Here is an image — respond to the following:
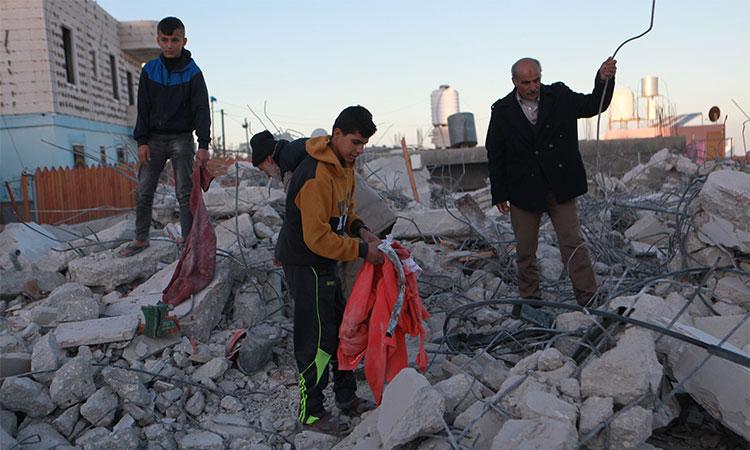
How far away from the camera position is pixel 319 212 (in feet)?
10.1

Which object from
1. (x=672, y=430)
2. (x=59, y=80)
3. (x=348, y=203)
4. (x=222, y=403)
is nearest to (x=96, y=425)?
(x=222, y=403)

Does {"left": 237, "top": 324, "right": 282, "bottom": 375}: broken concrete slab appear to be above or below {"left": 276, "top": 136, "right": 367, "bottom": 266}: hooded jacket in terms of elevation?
below

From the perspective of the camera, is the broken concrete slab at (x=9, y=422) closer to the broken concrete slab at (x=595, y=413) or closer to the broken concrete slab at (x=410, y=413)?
the broken concrete slab at (x=410, y=413)

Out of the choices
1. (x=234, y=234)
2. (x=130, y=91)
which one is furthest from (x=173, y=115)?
(x=130, y=91)

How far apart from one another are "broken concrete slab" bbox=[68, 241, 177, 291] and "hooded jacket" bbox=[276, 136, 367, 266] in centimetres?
240

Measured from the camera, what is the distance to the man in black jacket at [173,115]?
4.99 metres

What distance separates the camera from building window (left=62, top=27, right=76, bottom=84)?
16.8 m

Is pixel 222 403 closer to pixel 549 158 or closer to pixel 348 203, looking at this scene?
pixel 348 203

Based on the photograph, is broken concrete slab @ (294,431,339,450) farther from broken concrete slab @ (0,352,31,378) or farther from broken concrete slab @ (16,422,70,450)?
broken concrete slab @ (0,352,31,378)

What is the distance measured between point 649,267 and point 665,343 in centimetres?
231

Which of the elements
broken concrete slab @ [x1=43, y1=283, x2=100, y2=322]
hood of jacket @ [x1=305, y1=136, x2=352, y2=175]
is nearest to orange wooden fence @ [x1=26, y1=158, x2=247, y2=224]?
broken concrete slab @ [x1=43, y1=283, x2=100, y2=322]

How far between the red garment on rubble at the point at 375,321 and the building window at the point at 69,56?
1599 cm

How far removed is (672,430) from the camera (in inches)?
125

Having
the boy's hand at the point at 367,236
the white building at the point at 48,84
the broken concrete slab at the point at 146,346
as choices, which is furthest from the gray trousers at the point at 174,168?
the white building at the point at 48,84
